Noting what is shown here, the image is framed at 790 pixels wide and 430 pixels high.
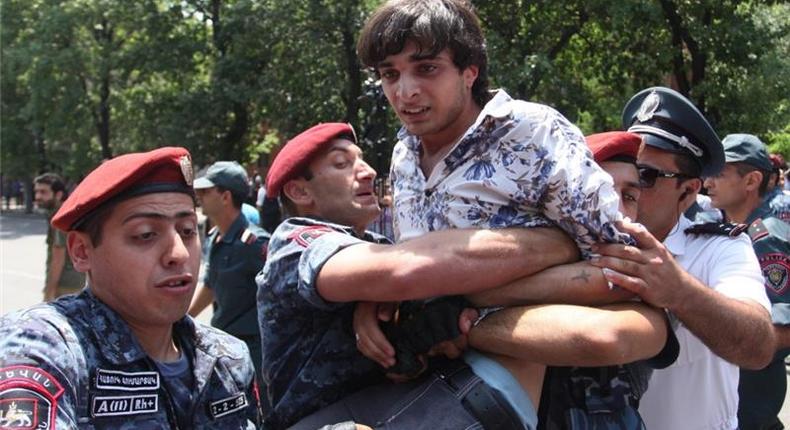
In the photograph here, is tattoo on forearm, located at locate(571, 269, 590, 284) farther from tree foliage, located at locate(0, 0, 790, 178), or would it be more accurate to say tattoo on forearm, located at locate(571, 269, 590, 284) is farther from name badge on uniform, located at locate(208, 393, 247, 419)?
tree foliage, located at locate(0, 0, 790, 178)

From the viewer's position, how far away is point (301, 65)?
64.7 feet

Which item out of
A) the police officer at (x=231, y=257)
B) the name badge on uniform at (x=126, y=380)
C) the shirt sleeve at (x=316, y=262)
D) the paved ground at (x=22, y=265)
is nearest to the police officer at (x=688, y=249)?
the shirt sleeve at (x=316, y=262)

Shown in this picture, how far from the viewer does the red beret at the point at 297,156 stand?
111 inches

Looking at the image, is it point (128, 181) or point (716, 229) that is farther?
point (716, 229)

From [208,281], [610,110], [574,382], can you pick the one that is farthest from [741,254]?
[610,110]

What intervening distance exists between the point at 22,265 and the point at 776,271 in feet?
55.3

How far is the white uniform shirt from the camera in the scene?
9.50 ft

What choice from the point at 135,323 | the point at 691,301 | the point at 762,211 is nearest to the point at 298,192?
the point at 135,323

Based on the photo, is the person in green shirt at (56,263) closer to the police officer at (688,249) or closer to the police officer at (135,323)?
the police officer at (135,323)

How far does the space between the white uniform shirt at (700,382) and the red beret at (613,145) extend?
1.76ft

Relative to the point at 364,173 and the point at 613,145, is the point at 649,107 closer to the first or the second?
the point at 613,145

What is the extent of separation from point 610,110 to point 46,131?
20683 millimetres

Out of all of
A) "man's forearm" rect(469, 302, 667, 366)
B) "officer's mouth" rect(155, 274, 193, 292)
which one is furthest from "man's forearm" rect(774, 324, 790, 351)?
"officer's mouth" rect(155, 274, 193, 292)

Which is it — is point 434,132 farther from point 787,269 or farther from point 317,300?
point 787,269
